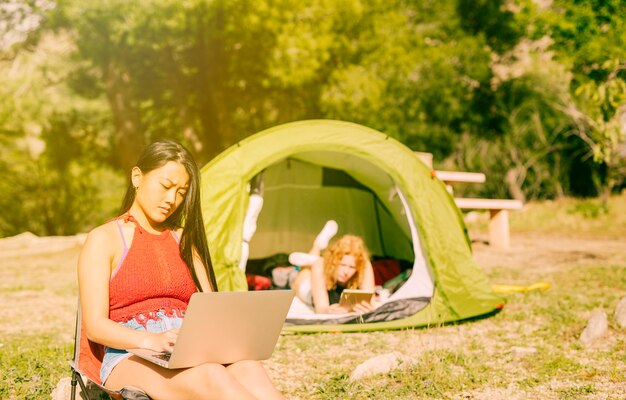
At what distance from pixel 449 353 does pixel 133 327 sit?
2075mm

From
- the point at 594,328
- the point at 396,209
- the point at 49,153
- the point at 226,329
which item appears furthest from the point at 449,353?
the point at 49,153

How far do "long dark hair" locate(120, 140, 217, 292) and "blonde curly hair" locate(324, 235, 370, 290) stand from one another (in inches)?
101

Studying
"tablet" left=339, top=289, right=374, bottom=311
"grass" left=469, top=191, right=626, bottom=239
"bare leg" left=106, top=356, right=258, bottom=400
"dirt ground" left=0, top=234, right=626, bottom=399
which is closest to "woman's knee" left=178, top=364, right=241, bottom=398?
"bare leg" left=106, top=356, right=258, bottom=400

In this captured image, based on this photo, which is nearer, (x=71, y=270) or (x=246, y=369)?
(x=246, y=369)

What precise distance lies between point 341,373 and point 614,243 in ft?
24.0

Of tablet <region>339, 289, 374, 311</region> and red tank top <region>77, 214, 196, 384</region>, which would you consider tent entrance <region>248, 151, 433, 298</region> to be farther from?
red tank top <region>77, 214, 196, 384</region>

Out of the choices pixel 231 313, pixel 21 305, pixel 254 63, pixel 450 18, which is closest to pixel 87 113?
pixel 254 63

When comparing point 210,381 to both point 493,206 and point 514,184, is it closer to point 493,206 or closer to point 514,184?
point 493,206

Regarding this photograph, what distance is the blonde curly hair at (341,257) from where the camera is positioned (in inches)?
207

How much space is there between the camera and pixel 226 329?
7.38 ft

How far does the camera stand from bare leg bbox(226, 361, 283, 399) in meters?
2.25

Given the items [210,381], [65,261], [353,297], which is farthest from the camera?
[65,261]

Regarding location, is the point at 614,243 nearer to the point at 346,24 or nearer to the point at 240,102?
the point at 346,24

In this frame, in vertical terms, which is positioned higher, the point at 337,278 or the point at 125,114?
the point at 125,114
